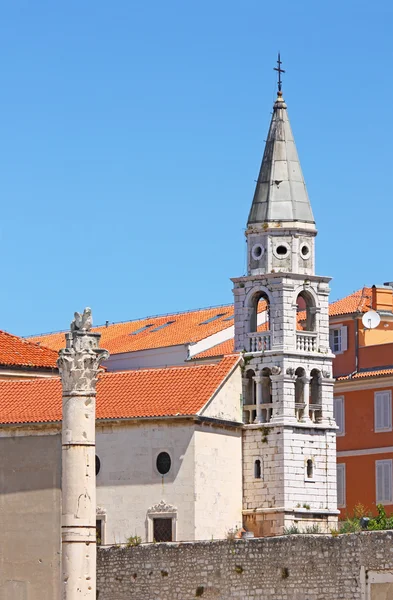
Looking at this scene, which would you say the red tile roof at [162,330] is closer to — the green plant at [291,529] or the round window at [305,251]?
the round window at [305,251]

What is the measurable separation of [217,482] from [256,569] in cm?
952

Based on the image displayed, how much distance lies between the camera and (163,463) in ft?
228

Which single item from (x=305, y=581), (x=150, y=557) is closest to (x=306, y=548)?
(x=305, y=581)

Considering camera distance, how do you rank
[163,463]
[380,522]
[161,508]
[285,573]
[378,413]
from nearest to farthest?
[285,573] → [380,522] → [161,508] → [163,463] → [378,413]

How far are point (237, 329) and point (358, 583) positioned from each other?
58.4 ft

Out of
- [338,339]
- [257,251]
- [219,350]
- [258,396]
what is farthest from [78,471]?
[219,350]

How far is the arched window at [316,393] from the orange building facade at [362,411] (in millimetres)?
3600

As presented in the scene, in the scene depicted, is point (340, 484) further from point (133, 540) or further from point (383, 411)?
point (133, 540)

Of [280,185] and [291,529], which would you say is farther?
[280,185]

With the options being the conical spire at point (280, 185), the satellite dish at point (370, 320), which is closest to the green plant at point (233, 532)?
the conical spire at point (280, 185)

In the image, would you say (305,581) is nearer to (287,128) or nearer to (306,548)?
(306,548)

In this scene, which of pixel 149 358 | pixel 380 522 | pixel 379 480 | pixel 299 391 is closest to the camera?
pixel 380 522

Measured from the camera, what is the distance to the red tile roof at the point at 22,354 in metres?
74.6

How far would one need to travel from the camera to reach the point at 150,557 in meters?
63.4
